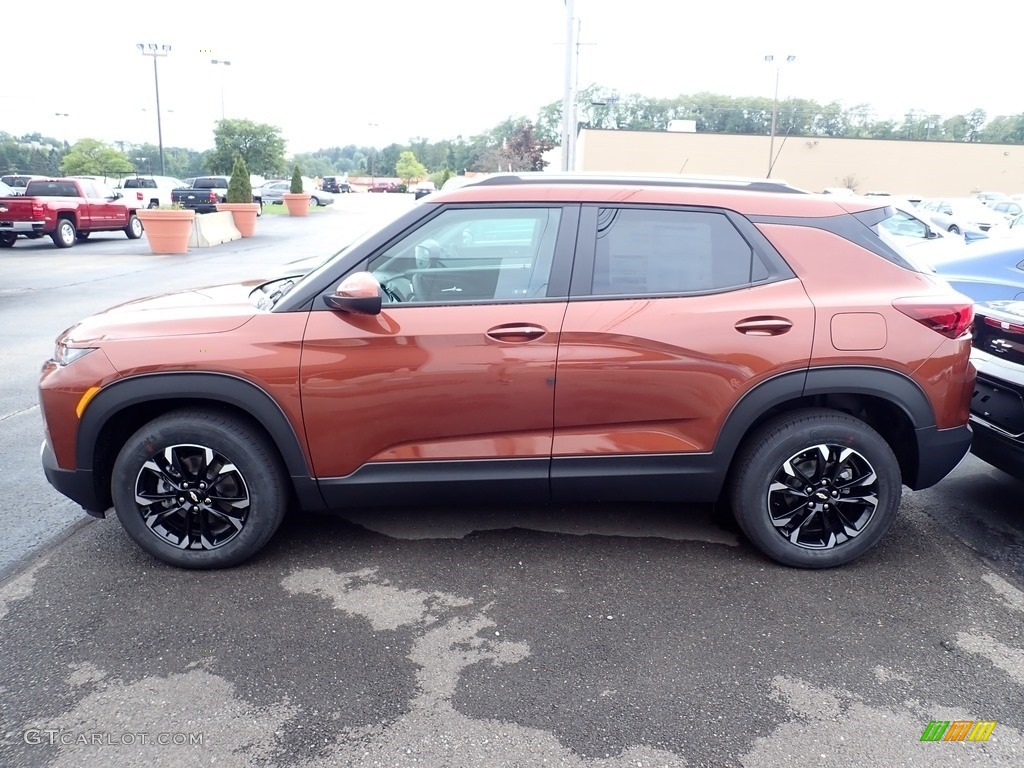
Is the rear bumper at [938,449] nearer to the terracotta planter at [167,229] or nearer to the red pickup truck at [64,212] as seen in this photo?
the terracotta planter at [167,229]

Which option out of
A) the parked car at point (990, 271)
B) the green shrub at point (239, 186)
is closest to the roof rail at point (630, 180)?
the parked car at point (990, 271)

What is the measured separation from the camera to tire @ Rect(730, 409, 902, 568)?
11.6 ft

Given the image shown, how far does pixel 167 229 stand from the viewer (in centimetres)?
1850

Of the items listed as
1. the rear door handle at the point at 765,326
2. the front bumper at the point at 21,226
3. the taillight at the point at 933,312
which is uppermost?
the taillight at the point at 933,312

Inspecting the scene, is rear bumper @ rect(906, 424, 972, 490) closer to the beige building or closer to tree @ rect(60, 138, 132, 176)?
the beige building

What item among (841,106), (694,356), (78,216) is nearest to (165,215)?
(78,216)

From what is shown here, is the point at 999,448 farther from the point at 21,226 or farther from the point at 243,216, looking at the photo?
the point at 243,216

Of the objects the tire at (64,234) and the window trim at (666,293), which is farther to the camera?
the tire at (64,234)

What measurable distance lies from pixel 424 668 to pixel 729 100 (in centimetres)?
8863

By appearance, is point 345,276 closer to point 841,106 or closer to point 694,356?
point 694,356

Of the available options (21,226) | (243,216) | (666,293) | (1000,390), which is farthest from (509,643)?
(243,216)

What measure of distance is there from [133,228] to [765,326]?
23186 millimetres

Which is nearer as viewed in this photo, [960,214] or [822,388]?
[822,388]

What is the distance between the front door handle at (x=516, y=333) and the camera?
3354 millimetres
